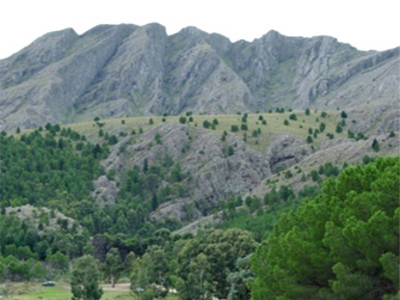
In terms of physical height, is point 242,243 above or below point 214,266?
above

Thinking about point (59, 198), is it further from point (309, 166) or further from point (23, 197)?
point (309, 166)

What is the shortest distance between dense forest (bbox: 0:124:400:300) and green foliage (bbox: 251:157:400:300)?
2.4 inches

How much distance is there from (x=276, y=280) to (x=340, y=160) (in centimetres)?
14573

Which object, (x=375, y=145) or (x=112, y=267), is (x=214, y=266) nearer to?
(x=112, y=267)

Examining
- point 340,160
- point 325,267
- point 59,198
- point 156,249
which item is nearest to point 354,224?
point 325,267

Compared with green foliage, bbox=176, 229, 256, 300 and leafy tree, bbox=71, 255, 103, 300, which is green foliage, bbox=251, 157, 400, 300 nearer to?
green foliage, bbox=176, 229, 256, 300

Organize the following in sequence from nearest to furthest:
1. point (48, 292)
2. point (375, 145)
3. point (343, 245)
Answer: point (343, 245) < point (48, 292) < point (375, 145)

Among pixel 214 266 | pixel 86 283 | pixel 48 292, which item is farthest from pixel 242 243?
pixel 48 292

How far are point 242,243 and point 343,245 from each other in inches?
1998

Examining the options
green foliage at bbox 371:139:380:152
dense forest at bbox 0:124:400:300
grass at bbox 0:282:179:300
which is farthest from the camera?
green foliage at bbox 371:139:380:152

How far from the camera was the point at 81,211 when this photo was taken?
603ft

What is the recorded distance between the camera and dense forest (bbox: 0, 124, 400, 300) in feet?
117

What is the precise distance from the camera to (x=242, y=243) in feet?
284

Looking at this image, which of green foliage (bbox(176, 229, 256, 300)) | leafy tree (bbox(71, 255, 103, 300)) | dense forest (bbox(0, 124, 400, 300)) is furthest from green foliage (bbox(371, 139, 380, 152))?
leafy tree (bbox(71, 255, 103, 300))
